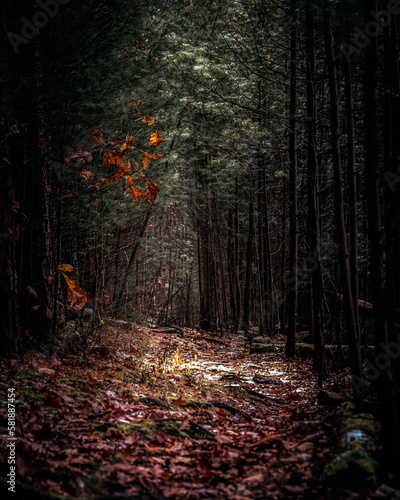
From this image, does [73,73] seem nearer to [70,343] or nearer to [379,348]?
[70,343]

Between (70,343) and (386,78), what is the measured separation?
6.35 m

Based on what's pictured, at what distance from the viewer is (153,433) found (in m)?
4.14

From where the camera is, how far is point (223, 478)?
3.23 m

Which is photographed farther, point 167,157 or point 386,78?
point 167,157

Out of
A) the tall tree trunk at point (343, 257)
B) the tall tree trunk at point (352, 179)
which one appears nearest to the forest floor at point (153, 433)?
the tall tree trunk at point (343, 257)

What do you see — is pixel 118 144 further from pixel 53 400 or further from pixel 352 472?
pixel 352 472

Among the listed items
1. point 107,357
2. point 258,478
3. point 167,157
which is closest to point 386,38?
point 258,478

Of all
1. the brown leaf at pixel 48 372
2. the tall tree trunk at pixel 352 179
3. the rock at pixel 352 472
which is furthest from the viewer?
the brown leaf at pixel 48 372

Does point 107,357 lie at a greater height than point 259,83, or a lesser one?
lesser

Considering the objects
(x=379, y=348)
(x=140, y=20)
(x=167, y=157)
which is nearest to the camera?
(x=379, y=348)

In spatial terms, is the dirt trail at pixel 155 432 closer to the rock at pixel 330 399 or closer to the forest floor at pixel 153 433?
the forest floor at pixel 153 433

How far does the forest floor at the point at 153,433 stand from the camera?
115 inches

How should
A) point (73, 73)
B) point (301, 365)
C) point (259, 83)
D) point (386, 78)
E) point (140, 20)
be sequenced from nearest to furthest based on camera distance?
point (386, 78) → point (73, 73) → point (140, 20) → point (301, 365) → point (259, 83)

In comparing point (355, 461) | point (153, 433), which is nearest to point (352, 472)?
point (355, 461)
